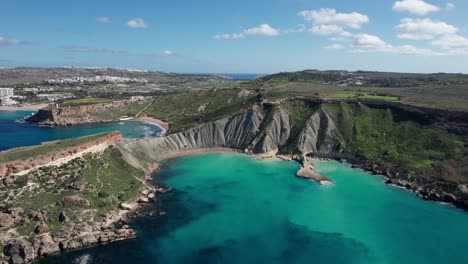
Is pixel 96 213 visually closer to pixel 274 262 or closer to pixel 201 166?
pixel 274 262

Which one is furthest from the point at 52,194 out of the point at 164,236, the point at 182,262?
the point at 182,262

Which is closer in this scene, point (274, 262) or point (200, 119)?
point (274, 262)

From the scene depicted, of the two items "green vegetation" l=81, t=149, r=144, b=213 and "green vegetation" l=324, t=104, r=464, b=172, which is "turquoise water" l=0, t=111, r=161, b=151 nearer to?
"green vegetation" l=81, t=149, r=144, b=213

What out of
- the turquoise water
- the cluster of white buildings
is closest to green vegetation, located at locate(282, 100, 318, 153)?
the turquoise water

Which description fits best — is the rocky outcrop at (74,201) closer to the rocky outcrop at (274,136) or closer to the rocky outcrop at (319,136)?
the rocky outcrop at (274,136)

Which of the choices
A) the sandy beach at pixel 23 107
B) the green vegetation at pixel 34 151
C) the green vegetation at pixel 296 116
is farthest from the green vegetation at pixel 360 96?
the sandy beach at pixel 23 107

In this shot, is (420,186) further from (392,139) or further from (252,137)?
(252,137)
